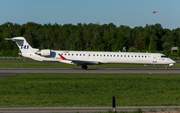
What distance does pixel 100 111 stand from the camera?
11.9 m

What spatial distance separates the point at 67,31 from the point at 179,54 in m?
63.2

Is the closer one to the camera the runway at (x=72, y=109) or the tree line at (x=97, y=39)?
the runway at (x=72, y=109)

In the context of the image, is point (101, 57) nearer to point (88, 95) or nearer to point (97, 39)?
point (88, 95)

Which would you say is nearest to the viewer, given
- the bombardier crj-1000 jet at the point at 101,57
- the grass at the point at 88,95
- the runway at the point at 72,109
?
the runway at the point at 72,109

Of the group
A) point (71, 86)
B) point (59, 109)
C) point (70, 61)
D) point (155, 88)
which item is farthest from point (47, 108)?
point (70, 61)

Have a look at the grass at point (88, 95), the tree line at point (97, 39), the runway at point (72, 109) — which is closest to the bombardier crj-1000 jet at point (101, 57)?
the grass at point (88, 95)

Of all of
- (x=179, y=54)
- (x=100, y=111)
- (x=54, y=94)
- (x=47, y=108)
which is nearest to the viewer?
(x=100, y=111)

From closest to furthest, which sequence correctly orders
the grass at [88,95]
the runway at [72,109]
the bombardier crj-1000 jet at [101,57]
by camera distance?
the runway at [72,109]
the grass at [88,95]
the bombardier crj-1000 jet at [101,57]

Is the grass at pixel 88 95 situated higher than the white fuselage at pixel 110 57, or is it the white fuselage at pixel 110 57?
the white fuselage at pixel 110 57

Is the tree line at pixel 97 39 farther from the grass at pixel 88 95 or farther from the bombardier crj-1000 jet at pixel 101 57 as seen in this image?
the grass at pixel 88 95

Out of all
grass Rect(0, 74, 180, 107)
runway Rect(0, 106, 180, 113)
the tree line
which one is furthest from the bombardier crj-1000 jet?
the tree line

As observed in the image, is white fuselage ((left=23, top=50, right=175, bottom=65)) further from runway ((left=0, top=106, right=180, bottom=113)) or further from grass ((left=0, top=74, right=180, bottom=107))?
runway ((left=0, top=106, right=180, bottom=113))

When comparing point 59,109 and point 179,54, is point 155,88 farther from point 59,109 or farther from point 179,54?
point 179,54

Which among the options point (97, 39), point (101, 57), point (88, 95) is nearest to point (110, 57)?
point (101, 57)
